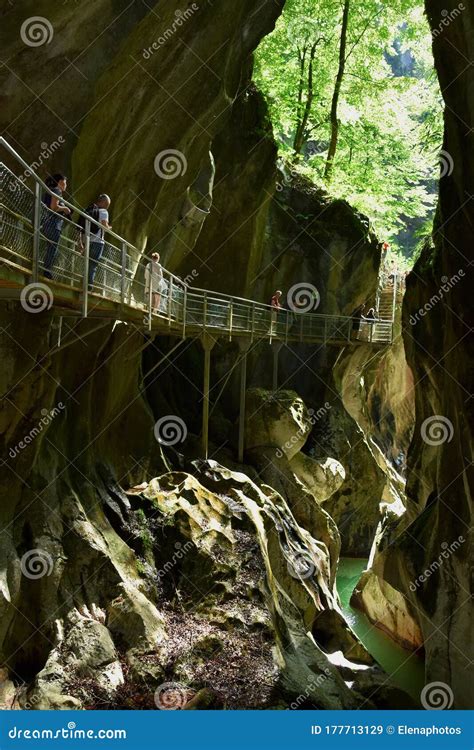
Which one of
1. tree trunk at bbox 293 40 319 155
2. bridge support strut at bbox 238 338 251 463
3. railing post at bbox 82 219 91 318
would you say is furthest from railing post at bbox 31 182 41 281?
tree trunk at bbox 293 40 319 155

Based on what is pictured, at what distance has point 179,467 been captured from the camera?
19781 mm

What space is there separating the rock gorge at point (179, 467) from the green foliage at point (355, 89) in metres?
6.78

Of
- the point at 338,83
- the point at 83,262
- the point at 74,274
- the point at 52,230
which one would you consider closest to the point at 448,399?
the point at 83,262

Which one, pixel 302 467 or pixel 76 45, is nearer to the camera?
pixel 76 45

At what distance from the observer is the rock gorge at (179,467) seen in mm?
11766

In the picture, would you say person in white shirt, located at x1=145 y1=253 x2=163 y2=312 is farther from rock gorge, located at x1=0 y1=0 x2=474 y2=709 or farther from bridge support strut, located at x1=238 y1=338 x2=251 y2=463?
bridge support strut, located at x1=238 y1=338 x2=251 y2=463

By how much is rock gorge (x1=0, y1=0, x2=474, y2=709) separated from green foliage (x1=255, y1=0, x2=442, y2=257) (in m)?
6.78

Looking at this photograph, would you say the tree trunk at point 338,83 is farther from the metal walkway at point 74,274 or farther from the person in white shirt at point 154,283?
the person in white shirt at point 154,283

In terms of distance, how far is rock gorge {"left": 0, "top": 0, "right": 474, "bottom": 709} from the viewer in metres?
11.8

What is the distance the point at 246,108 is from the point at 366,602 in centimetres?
1665

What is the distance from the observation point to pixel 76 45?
1262 centimetres

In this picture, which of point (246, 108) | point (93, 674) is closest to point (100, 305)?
point (93, 674)

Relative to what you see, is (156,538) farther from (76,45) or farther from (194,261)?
(194,261)

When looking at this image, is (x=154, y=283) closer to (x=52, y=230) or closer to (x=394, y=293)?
(x=52, y=230)
